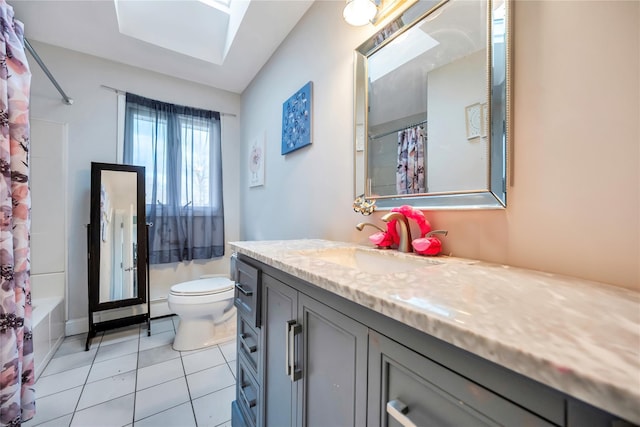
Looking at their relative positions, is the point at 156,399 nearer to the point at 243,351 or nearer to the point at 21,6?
the point at 243,351

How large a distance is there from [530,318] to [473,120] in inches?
28.5

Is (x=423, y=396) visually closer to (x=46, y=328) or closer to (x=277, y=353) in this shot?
(x=277, y=353)

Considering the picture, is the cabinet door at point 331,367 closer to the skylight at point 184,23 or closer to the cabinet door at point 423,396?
the cabinet door at point 423,396

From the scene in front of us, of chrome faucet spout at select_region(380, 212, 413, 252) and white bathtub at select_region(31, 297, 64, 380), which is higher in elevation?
chrome faucet spout at select_region(380, 212, 413, 252)

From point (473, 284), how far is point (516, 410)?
25cm

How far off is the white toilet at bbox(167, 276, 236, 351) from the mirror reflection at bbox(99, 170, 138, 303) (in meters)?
0.56

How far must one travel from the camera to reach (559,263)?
68cm

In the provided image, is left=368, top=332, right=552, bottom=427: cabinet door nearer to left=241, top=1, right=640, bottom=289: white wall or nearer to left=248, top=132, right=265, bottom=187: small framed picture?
left=241, top=1, right=640, bottom=289: white wall

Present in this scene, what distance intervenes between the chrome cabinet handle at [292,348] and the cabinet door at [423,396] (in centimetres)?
30

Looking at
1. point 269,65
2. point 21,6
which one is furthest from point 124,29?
point 269,65

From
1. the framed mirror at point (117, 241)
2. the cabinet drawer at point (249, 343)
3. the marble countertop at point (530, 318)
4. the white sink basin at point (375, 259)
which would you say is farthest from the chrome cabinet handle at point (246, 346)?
the framed mirror at point (117, 241)

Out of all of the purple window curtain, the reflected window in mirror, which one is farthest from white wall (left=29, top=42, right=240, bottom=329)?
the purple window curtain

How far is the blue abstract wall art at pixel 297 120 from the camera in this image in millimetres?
1664

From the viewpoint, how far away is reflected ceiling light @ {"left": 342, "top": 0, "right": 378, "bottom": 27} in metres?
1.17
